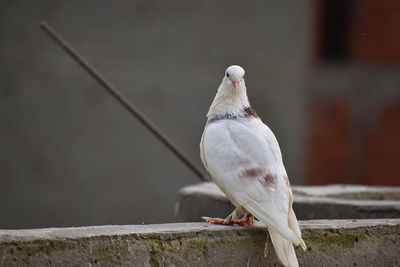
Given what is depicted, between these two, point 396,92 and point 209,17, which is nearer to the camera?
point 209,17

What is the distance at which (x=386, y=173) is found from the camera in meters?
9.84

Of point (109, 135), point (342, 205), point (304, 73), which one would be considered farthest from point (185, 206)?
point (304, 73)

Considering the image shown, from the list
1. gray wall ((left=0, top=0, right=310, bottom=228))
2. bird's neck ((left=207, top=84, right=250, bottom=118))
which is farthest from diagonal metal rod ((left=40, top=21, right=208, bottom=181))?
gray wall ((left=0, top=0, right=310, bottom=228))

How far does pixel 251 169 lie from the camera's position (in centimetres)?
322

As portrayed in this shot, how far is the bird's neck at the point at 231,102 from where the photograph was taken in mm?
3555

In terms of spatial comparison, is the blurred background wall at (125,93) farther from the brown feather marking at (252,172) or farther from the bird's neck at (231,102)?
the brown feather marking at (252,172)

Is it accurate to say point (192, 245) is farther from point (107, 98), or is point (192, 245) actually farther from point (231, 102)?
point (107, 98)

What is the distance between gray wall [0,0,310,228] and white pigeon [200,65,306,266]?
4.19m

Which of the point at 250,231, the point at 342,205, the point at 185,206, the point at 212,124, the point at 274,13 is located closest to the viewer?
the point at 250,231

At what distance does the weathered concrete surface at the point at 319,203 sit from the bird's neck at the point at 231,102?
2.32 ft

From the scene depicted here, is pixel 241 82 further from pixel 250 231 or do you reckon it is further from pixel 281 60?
pixel 281 60

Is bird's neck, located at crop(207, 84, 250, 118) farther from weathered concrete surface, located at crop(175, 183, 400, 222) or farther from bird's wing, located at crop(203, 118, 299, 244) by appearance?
weathered concrete surface, located at crop(175, 183, 400, 222)

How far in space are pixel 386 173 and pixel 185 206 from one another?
5.98 m

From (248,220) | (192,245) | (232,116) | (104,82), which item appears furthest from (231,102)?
(104,82)
